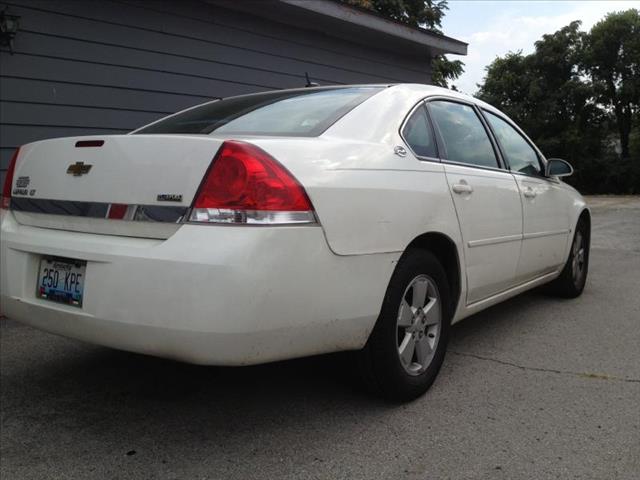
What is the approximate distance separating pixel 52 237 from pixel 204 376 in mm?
1148

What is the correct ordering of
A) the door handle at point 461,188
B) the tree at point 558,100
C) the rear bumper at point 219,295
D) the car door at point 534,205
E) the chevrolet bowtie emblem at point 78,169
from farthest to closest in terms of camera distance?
the tree at point 558,100 < the car door at point 534,205 < the door handle at point 461,188 < the chevrolet bowtie emblem at point 78,169 < the rear bumper at point 219,295

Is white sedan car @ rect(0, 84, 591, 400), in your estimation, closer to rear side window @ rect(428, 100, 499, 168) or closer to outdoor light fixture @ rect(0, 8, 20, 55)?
rear side window @ rect(428, 100, 499, 168)

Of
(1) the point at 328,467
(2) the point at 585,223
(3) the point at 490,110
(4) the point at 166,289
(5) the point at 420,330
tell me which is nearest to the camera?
(4) the point at 166,289

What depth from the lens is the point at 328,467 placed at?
2223 mm

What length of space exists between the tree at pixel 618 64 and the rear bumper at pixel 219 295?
2842 cm

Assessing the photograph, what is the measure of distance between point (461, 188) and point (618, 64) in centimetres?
2803

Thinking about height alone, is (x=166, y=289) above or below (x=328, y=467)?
above

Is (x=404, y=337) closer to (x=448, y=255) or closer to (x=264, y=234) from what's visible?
(x=448, y=255)

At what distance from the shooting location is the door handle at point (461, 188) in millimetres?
3017

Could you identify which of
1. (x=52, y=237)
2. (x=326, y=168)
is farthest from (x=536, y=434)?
(x=52, y=237)

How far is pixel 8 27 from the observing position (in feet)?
16.0

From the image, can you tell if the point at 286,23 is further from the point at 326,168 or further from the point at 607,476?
the point at 607,476

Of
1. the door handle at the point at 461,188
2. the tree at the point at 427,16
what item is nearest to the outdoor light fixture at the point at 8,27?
the door handle at the point at 461,188

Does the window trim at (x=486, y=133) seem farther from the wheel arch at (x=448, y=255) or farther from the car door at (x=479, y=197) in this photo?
the wheel arch at (x=448, y=255)
